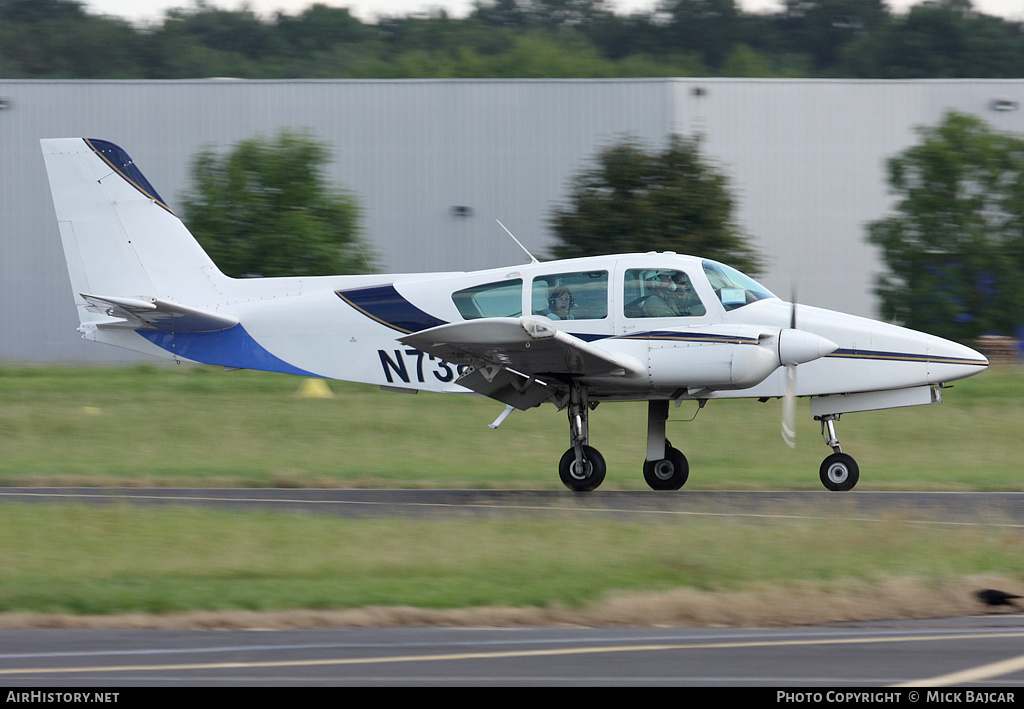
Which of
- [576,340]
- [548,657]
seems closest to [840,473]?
[576,340]

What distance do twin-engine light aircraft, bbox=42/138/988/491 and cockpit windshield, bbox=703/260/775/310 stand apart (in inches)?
0.6

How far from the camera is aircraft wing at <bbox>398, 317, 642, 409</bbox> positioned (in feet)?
38.7

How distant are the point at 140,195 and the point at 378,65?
4463 centimetres

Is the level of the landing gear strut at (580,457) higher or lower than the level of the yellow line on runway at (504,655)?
A: lower

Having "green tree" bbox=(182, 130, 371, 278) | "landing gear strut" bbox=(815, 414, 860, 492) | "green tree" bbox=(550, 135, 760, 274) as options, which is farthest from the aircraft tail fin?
"green tree" bbox=(550, 135, 760, 274)

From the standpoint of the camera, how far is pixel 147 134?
118 feet

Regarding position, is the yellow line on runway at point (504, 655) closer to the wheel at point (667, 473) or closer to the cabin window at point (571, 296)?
the cabin window at point (571, 296)

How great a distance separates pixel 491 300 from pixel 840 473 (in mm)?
4283

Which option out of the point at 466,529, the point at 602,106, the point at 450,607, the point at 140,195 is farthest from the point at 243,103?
the point at 450,607

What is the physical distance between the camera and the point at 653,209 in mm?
29094

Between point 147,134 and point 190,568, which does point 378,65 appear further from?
point 190,568

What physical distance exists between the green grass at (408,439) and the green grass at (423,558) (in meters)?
4.02

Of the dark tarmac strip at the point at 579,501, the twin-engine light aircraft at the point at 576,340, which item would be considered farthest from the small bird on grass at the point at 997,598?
the twin-engine light aircraft at the point at 576,340

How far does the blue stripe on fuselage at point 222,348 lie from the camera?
14344 mm
